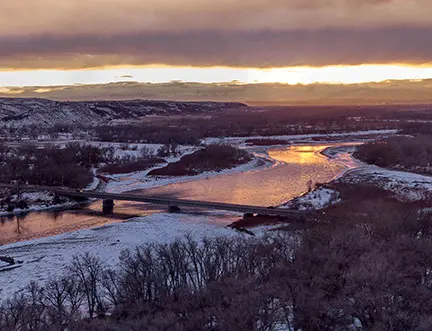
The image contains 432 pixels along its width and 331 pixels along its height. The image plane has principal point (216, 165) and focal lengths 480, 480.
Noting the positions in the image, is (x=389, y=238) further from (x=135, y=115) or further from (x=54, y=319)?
(x=135, y=115)

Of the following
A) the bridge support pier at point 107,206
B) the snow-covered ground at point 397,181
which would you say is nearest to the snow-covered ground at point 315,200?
the snow-covered ground at point 397,181

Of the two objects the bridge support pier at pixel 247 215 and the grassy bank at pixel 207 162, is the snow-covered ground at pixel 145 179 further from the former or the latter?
the bridge support pier at pixel 247 215

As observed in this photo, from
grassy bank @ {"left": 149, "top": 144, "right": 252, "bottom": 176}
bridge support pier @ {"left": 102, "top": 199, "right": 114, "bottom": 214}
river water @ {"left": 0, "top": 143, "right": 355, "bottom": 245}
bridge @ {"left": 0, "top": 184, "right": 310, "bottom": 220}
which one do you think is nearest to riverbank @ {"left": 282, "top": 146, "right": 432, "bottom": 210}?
river water @ {"left": 0, "top": 143, "right": 355, "bottom": 245}

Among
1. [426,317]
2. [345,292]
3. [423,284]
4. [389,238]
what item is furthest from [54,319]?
[389,238]

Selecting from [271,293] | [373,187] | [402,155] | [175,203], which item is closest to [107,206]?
[175,203]

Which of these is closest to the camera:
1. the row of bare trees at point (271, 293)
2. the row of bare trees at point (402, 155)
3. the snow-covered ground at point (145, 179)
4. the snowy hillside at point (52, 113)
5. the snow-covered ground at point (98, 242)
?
the row of bare trees at point (271, 293)

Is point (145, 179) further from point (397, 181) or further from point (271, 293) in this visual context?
point (271, 293)
